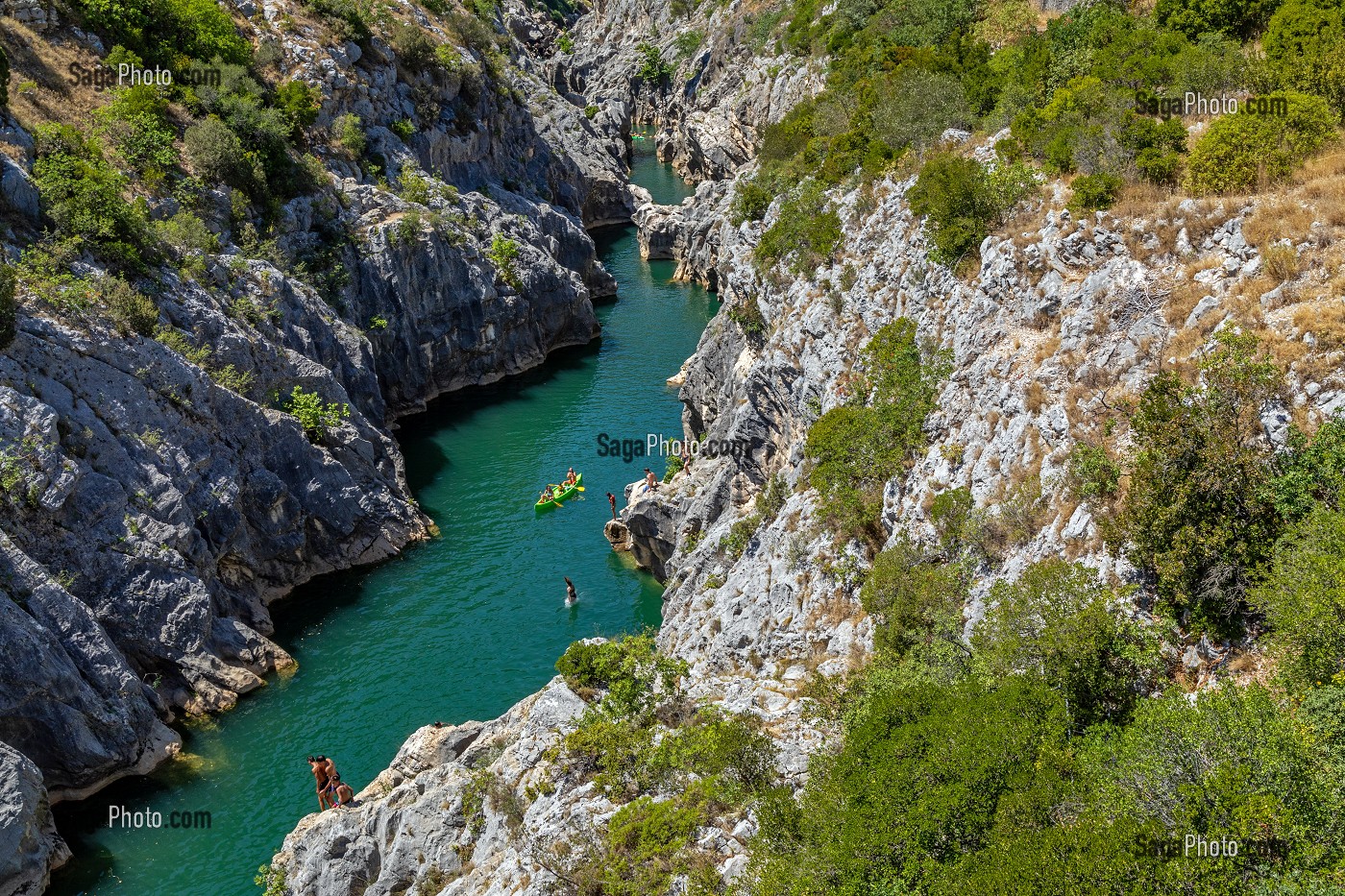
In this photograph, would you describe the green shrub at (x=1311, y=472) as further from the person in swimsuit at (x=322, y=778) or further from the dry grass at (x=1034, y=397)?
the person in swimsuit at (x=322, y=778)

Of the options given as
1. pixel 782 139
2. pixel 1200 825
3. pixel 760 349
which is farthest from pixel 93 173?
pixel 1200 825

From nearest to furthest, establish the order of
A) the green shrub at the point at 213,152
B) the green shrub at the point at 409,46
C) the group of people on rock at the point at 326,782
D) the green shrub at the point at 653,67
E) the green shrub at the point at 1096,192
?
the green shrub at the point at 1096,192
the group of people on rock at the point at 326,782
the green shrub at the point at 213,152
the green shrub at the point at 409,46
the green shrub at the point at 653,67

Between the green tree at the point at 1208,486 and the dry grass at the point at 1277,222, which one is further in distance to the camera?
the dry grass at the point at 1277,222

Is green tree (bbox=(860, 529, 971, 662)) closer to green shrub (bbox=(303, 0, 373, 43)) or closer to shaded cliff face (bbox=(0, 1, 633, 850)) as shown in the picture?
shaded cliff face (bbox=(0, 1, 633, 850))

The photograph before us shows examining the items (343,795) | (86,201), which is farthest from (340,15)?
(343,795)

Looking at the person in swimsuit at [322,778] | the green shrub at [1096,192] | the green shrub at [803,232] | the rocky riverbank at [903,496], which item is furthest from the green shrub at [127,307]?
the green shrub at [1096,192]

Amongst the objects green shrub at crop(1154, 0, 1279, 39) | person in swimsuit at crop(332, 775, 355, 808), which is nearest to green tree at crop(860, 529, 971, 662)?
person in swimsuit at crop(332, 775, 355, 808)

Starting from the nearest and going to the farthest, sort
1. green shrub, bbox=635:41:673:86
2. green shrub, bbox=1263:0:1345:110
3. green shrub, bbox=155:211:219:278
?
green shrub, bbox=1263:0:1345:110
green shrub, bbox=155:211:219:278
green shrub, bbox=635:41:673:86

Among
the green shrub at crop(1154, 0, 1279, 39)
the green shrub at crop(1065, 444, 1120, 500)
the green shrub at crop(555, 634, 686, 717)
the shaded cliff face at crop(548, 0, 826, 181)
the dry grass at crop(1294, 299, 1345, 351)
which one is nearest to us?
the dry grass at crop(1294, 299, 1345, 351)
